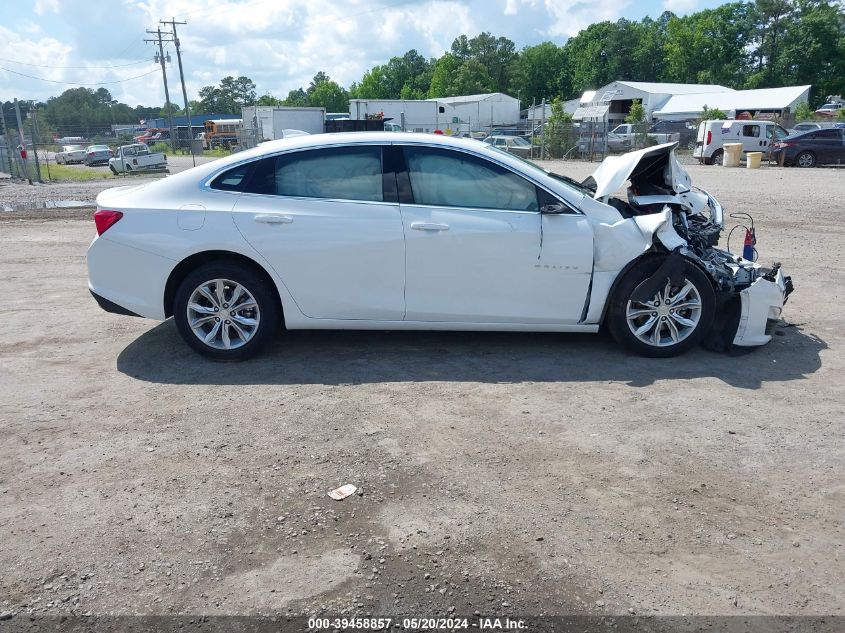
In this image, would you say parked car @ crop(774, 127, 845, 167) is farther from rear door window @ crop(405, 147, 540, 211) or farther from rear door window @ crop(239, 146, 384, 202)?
rear door window @ crop(239, 146, 384, 202)

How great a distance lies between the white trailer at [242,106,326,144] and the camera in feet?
130

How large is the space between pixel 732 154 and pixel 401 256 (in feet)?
91.4

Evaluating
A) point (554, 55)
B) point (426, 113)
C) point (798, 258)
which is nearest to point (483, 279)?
point (798, 258)

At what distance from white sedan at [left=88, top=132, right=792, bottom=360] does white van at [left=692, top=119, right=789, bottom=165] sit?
92.8 feet

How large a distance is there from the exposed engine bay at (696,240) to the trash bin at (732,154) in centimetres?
2566

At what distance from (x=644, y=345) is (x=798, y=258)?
4.85 metres

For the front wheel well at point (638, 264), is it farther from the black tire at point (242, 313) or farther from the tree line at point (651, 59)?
the tree line at point (651, 59)

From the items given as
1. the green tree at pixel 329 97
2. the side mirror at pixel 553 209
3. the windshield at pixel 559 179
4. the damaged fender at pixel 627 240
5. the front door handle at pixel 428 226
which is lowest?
the damaged fender at pixel 627 240

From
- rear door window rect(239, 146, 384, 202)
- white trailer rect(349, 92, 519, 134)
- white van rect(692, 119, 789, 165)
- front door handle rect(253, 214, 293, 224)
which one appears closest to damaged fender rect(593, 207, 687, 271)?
rear door window rect(239, 146, 384, 202)

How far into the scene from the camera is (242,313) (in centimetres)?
539

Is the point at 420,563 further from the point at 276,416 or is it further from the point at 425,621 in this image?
the point at 276,416

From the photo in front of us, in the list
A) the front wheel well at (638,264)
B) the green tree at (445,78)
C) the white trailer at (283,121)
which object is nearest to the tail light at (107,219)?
the front wheel well at (638,264)

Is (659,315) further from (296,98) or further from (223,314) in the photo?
(296,98)

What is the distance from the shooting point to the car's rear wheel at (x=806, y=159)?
27.8 meters
